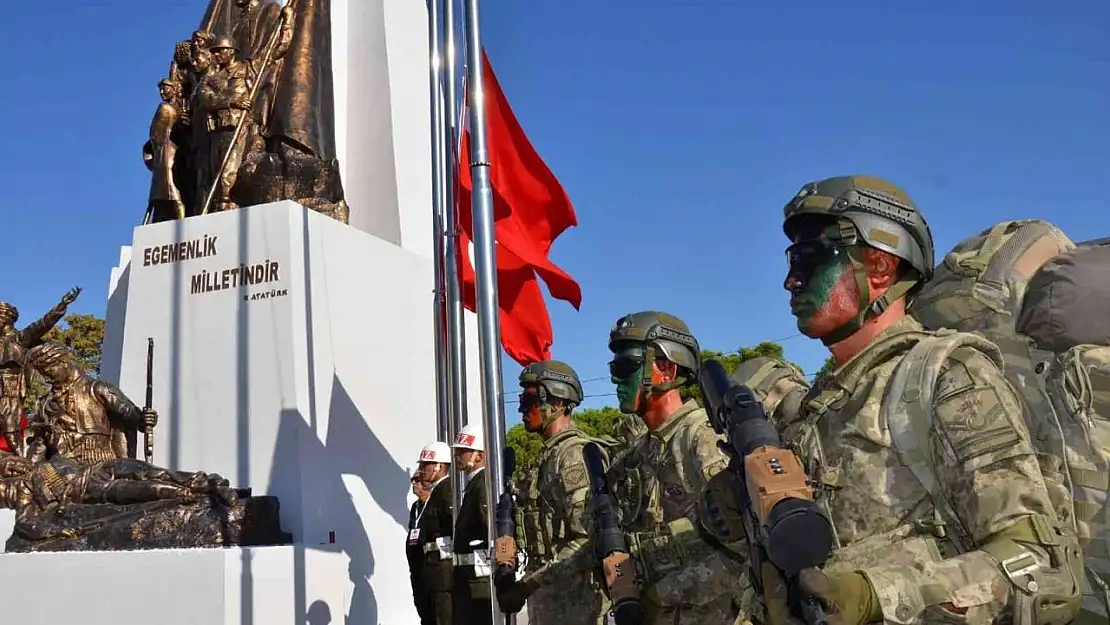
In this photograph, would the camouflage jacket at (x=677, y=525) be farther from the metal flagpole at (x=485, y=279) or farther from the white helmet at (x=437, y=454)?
the white helmet at (x=437, y=454)

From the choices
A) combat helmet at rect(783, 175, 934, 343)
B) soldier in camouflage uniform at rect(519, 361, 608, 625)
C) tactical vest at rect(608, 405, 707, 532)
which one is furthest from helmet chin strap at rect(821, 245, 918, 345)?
soldier in camouflage uniform at rect(519, 361, 608, 625)

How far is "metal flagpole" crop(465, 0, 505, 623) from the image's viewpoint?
4.34 metres

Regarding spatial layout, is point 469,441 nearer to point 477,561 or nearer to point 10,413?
point 477,561

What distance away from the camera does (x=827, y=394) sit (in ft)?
6.33

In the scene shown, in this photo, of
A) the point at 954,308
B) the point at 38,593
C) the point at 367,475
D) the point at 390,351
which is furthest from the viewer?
the point at 390,351

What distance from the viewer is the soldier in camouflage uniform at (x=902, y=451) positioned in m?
1.48

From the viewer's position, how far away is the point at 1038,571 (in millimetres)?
1479

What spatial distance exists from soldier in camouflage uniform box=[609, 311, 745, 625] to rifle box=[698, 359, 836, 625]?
39.7 inches

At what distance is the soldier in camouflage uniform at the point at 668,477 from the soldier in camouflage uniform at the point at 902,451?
90 centimetres

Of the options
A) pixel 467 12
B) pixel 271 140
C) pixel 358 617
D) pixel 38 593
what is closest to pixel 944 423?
pixel 467 12

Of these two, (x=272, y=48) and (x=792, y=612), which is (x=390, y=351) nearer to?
(x=272, y=48)

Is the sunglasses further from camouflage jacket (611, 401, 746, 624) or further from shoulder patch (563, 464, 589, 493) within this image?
shoulder patch (563, 464, 589, 493)

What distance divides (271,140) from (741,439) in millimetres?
8183

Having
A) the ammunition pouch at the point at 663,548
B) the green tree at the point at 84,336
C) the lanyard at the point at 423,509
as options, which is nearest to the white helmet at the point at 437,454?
the lanyard at the point at 423,509
